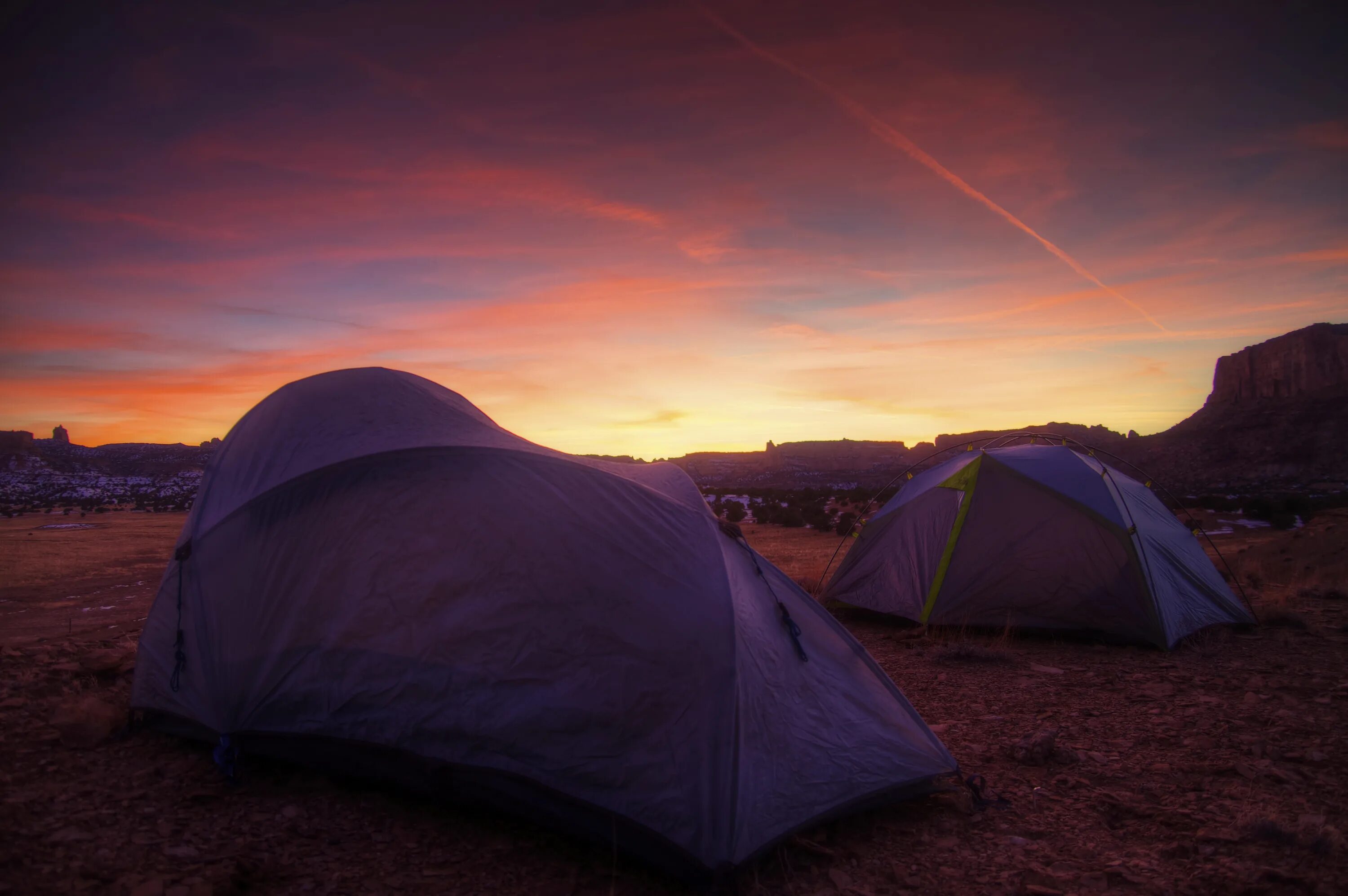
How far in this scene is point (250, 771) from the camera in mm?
4320

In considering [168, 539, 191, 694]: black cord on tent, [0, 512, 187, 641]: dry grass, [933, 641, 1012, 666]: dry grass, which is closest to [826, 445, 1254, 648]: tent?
[933, 641, 1012, 666]: dry grass

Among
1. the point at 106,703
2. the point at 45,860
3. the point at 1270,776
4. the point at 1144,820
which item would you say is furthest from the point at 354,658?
the point at 1270,776

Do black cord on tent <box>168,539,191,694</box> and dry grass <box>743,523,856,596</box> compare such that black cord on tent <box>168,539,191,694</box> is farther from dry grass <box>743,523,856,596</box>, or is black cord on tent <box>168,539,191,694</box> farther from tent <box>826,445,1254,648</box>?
dry grass <box>743,523,856,596</box>

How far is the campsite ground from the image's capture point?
3.42m

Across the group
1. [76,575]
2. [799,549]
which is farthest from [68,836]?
[799,549]

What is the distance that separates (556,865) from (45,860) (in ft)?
8.02

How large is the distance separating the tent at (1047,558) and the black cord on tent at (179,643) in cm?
782

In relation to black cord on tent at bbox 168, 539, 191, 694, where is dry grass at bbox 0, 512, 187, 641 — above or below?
below

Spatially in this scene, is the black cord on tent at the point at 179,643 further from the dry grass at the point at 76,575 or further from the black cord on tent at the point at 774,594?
the dry grass at the point at 76,575

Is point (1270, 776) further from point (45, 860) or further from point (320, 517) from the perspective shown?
point (45, 860)

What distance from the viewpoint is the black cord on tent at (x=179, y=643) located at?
→ 458cm

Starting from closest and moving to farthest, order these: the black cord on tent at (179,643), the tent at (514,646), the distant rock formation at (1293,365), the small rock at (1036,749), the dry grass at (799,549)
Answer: the tent at (514,646) → the black cord on tent at (179,643) → the small rock at (1036,749) → the dry grass at (799,549) → the distant rock formation at (1293,365)

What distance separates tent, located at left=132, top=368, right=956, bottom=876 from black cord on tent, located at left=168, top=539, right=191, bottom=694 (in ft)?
0.07

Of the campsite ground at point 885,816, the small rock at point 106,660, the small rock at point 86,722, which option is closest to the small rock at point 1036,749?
the campsite ground at point 885,816
